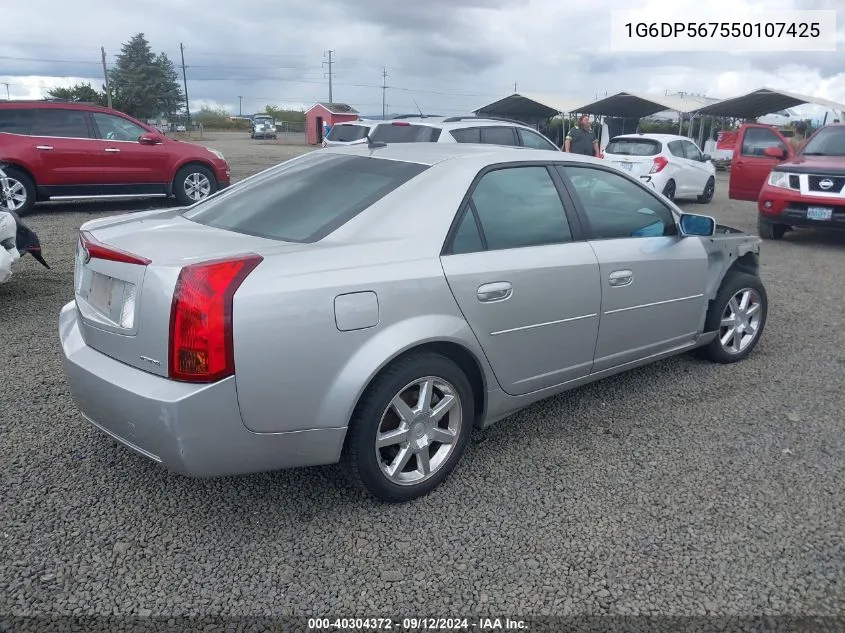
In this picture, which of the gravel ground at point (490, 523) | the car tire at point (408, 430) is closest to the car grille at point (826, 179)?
the gravel ground at point (490, 523)

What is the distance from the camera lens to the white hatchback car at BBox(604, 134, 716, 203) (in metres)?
13.2

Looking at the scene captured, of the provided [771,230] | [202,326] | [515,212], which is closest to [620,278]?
[515,212]

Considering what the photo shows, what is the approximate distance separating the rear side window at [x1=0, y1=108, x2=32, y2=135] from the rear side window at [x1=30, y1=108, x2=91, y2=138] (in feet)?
0.25

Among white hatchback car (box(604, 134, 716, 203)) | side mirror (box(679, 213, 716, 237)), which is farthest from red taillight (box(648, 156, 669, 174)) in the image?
side mirror (box(679, 213, 716, 237))

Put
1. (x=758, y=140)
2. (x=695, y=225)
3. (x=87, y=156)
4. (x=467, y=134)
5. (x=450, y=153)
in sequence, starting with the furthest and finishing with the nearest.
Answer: (x=758, y=140) → (x=87, y=156) → (x=467, y=134) → (x=695, y=225) → (x=450, y=153)

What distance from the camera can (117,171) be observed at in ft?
35.8

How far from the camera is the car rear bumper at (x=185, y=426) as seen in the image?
2469mm

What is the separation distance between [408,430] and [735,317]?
9.50ft

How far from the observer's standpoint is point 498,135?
34.3 ft

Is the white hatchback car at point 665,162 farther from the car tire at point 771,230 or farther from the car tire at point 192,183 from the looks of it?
the car tire at point 192,183

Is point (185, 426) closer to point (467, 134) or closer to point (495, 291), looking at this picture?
point (495, 291)

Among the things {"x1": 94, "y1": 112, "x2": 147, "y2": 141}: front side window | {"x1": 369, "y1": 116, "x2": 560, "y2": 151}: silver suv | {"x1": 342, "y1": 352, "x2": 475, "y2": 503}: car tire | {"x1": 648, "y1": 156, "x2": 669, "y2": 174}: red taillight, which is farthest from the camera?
{"x1": 648, "y1": 156, "x2": 669, "y2": 174}: red taillight

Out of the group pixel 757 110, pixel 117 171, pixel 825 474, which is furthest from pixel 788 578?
pixel 757 110

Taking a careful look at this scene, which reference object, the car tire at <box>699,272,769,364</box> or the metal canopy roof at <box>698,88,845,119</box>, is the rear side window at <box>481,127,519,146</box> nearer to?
the car tire at <box>699,272,769,364</box>
